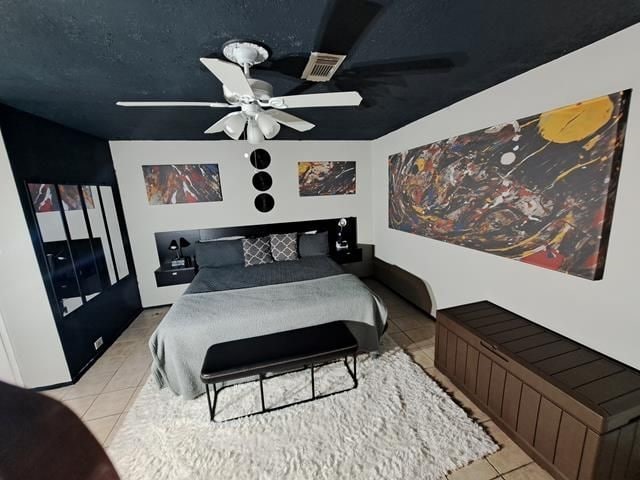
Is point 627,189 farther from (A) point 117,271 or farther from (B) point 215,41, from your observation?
(A) point 117,271

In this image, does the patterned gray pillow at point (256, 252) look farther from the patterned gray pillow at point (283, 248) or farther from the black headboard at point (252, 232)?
the black headboard at point (252, 232)

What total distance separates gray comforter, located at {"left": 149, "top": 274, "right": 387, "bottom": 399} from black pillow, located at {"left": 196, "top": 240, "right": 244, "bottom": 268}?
2.97 feet

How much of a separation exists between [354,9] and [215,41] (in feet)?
2.29

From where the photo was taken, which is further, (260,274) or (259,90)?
(260,274)

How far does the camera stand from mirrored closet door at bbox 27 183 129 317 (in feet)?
7.14

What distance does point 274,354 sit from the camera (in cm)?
179

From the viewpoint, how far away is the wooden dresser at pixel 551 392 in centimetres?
121

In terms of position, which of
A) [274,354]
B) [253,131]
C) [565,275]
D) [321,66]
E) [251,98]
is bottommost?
[274,354]

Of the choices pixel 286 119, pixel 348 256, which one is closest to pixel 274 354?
pixel 286 119

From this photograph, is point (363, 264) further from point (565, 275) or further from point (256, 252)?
point (565, 275)

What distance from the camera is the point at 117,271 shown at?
10.3 ft

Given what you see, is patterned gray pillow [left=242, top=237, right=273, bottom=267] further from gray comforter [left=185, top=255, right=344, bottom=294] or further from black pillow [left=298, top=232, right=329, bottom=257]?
black pillow [left=298, top=232, right=329, bottom=257]

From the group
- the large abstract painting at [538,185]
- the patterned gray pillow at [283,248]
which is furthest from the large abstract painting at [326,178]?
the large abstract painting at [538,185]

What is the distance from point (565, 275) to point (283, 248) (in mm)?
2678
